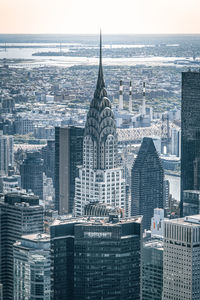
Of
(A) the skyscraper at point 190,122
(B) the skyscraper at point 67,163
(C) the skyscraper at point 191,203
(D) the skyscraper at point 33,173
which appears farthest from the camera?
(A) the skyscraper at point 190,122

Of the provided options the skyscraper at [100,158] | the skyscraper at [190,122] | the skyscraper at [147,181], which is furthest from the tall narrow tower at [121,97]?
the skyscraper at [100,158]

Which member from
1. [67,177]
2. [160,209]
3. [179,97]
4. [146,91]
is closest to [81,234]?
[160,209]

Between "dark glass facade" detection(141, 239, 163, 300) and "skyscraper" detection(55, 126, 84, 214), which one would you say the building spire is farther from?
"dark glass facade" detection(141, 239, 163, 300)

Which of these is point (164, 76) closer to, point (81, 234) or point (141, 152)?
point (141, 152)

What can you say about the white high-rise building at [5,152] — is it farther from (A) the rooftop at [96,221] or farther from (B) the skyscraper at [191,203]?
(A) the rooftop at [96,221]

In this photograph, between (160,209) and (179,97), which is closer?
(160,209)

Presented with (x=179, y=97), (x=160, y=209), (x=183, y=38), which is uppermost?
(x=183, y=38)
